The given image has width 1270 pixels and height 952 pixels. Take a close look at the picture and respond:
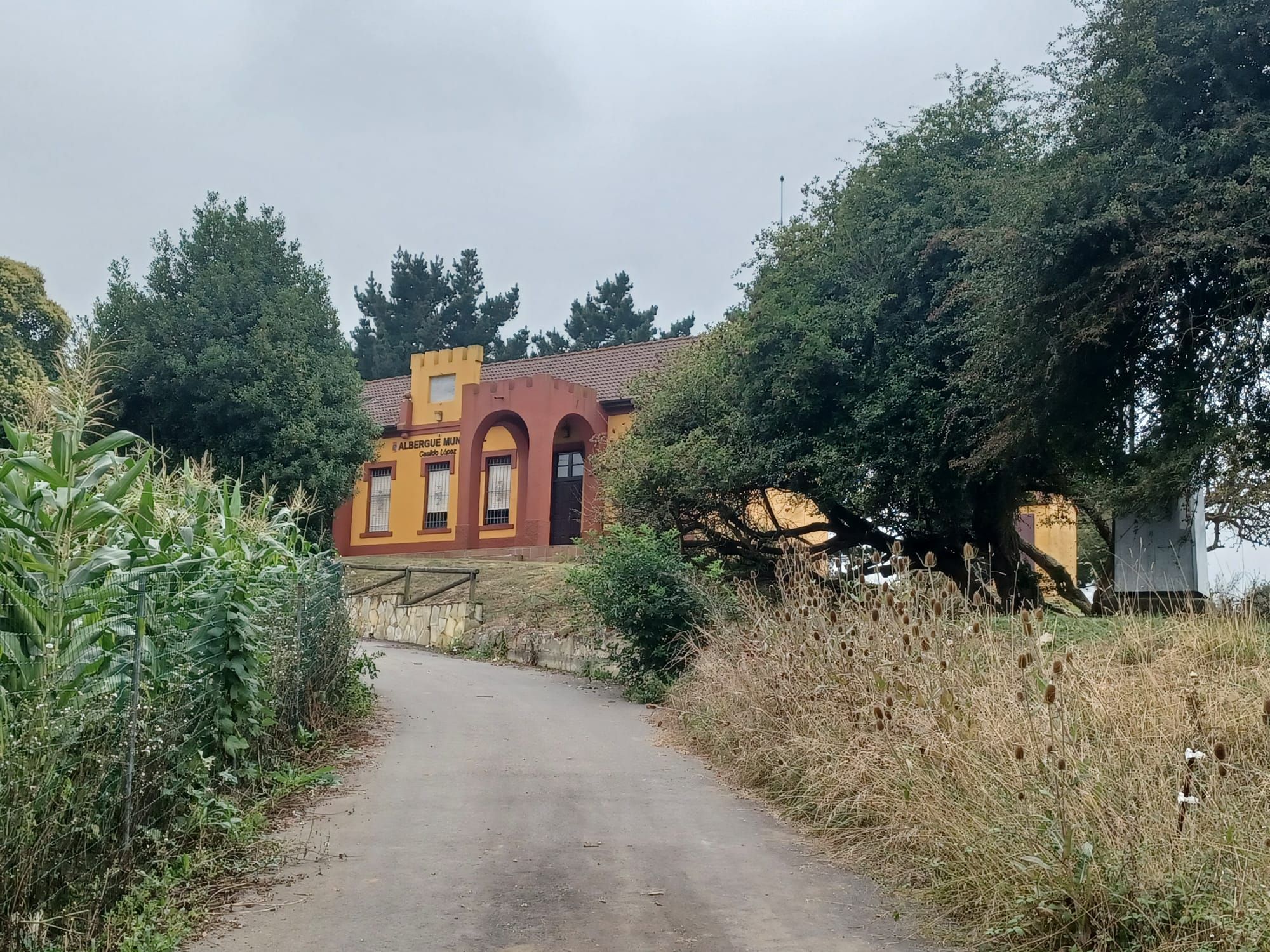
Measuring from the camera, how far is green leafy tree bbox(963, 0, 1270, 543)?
13008mm

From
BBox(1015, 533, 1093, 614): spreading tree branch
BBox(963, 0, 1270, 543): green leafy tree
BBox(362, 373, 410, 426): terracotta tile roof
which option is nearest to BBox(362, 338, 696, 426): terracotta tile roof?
BBox(362, 373, 410, 426): terracotta tile roof

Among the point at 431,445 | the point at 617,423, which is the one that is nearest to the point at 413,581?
the point at 617,423

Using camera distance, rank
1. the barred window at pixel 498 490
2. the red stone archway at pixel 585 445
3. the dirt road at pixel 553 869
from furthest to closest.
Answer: the barred window at pixel 498 490, the red stone archway at pixel 585 445, the dirt road at pixel 553 869

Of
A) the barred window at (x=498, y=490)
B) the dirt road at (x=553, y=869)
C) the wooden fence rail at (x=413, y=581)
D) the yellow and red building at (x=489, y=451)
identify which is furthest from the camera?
the barred window at (x=498, y=490)

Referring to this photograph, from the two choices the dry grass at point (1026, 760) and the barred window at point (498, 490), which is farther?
the barred window at point (498, 490)

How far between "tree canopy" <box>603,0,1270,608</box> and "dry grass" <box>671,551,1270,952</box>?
206 inches

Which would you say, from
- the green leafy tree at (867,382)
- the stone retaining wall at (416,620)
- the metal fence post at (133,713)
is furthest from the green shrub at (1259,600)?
the stone retaining wall at (416,620)

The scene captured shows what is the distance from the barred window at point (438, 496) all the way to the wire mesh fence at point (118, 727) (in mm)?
25306

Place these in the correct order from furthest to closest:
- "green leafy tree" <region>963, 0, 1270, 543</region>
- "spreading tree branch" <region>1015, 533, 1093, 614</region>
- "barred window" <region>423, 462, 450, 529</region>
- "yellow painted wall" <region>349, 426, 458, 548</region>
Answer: "barred window" <region>423, 462, 450, 529</region>, "yellow painted wall" <region>349, 426, 458, 548</region>, "spreading tree branch" <region>1015, 533, 1093, 614</region>, "green leafy tree" <region>963, 0, 1270, 543</region>

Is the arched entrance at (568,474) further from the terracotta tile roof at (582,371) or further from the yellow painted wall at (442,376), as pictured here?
the yellow painted wall at (442,376)

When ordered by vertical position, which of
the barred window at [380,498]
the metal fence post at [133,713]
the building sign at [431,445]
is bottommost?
the metal fence post at [133,713]

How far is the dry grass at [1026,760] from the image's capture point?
511cm

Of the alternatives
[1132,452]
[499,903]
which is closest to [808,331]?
[1132,452]

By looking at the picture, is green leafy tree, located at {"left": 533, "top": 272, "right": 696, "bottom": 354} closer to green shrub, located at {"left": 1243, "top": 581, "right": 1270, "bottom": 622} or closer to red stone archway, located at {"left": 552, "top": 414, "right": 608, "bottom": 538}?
red stone archway, located at {"left": 552, "top": 414, "right": 608, "bottom": 538}
